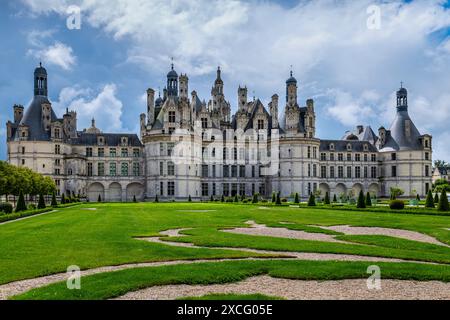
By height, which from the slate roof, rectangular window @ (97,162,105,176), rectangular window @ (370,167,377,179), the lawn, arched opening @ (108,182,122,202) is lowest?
arched opening @ (108,182,122,202)

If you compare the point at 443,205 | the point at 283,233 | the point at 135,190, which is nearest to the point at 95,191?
the point at 135,190

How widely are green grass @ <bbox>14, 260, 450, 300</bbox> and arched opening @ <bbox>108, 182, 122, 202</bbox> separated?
66971mm

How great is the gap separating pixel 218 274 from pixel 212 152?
65465 mm

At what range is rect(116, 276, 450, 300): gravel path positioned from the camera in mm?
10172

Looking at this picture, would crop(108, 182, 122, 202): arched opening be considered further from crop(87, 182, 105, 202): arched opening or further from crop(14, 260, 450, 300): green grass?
crop(14, 260, 450, 300): green grass

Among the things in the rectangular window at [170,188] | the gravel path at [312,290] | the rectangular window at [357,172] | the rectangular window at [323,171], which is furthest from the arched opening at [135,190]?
the gravel path at [312,290]

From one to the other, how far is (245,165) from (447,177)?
86677 millimetres

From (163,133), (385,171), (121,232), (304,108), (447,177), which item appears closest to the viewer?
(121,232)

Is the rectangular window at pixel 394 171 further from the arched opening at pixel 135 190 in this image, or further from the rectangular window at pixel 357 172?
the arched opening at pixel 135 190

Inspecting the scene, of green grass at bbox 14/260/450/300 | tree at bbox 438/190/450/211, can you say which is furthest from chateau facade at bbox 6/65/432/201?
green grass at bbox 14/260/450/300

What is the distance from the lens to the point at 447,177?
453ft

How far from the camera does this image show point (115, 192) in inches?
3100
